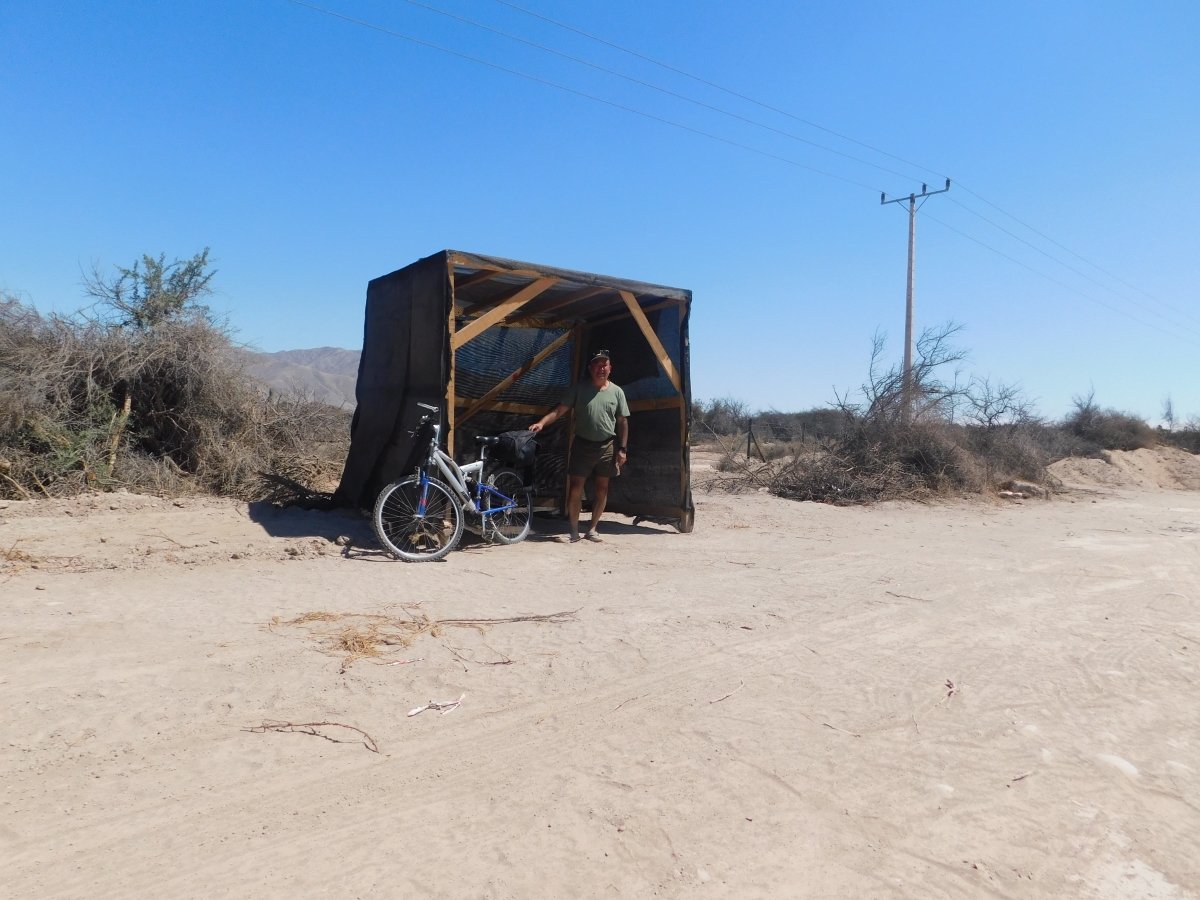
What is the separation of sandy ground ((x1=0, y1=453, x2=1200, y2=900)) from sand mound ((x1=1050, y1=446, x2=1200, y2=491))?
19.7 metres

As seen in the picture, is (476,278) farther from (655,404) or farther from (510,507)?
(655,404)

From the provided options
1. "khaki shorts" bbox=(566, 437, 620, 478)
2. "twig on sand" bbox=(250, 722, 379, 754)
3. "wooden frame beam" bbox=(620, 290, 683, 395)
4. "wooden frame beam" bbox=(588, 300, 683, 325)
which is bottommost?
"twig on sand" bbox=(250, 722, 379, 754)

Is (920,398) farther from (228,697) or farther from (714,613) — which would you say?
(228,697)

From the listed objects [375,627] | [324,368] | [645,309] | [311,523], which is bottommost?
[375,627]

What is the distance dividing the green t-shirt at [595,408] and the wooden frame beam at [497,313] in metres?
1.14

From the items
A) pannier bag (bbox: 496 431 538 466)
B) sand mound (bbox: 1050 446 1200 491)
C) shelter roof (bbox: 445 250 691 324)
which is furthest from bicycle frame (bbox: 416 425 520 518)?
sand mound (bbox: 1050 446 1200 491)

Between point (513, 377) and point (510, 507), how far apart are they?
202cm

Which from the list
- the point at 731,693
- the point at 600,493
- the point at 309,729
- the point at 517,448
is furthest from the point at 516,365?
the point at 309,729

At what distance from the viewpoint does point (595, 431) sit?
8.56 meters

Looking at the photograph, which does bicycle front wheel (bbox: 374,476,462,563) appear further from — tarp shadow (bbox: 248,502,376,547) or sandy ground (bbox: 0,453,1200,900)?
sandy ground (bbox: 0,453,1200,900)

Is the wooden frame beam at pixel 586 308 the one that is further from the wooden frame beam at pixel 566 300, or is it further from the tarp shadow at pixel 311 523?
the tarp shadow at pixel 311 523

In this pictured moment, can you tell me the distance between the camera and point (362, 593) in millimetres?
5738

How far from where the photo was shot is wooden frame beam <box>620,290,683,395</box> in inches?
356

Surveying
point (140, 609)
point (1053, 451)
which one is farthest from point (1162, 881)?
point (1053, 451)
